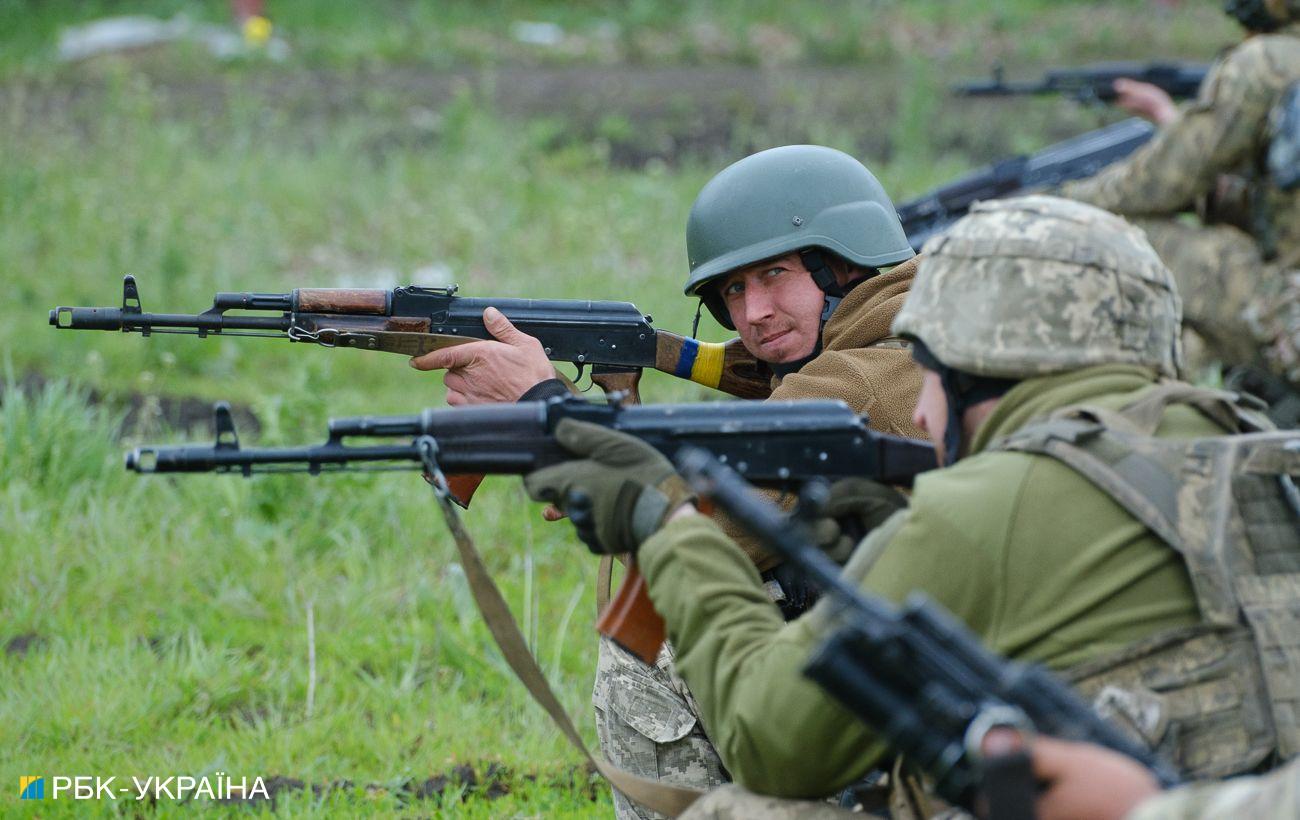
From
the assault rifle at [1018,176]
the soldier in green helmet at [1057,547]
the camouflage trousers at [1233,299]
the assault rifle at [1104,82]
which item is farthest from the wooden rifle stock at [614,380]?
the assault rifle at [1104,82]

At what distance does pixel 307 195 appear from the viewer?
10.4 metres

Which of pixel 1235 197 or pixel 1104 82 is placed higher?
pixel 1104 82

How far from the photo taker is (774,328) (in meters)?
4.11

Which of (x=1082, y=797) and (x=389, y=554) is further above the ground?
(x=1082, y=797)

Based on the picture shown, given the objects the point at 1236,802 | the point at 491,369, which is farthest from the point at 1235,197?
the point at 1236,802

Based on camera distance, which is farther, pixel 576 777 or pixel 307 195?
pixel 307 195

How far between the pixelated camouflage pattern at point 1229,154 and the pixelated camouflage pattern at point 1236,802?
665 centimetres

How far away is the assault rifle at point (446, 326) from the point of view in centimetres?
423

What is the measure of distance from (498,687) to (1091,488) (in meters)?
2.92

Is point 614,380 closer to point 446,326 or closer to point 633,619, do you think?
point 446,326

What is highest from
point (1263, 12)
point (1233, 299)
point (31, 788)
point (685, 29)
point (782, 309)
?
point (1263, 12)

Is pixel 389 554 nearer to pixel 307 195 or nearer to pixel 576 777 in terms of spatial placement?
pixel 576 777

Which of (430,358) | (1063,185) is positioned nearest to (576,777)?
(430,358)

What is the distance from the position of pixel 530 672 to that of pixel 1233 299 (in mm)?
5981
